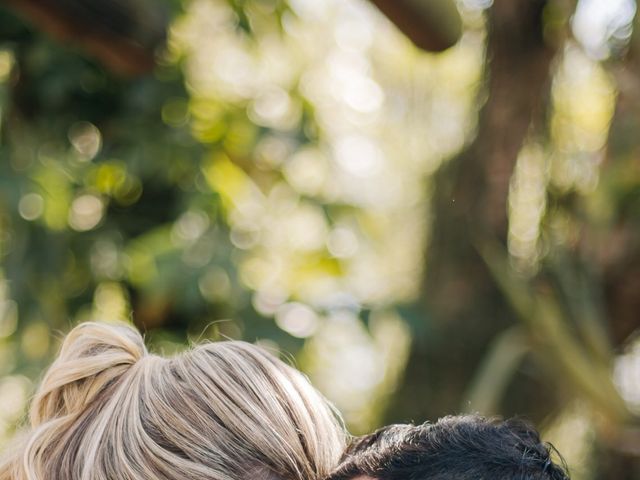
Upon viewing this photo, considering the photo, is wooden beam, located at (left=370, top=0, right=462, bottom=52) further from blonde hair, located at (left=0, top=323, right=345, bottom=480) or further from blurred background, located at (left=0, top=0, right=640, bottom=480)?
blurred background, located at (left=0, top=0, right=640, bottom=480)

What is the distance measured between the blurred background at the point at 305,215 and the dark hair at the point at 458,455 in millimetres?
1357

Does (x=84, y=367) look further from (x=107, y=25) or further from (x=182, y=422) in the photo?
(x=107, y=25)

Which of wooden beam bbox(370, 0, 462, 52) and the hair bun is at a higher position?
wooden beam bbox(370, 0, 462, 52)

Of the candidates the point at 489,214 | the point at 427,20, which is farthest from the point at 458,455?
the point at 489,214

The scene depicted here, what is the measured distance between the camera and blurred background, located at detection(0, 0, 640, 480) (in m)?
2.83

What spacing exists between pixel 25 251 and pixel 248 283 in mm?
654

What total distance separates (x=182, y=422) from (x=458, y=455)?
0.33 metres

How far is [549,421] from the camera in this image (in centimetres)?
413

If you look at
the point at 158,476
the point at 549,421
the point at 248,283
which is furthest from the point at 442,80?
the point at 158,476

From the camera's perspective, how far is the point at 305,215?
3443 millimetres

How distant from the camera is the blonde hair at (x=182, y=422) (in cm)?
114

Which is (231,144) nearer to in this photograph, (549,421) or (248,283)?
(248,283)

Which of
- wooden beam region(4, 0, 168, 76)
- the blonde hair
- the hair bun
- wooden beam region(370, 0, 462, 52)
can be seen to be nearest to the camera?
wooden beam region(370, 0, 462, 52)

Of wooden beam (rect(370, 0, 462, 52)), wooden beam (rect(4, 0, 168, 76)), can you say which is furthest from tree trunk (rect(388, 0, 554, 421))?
wooden beam (rect(370, 0, 462, 52))
